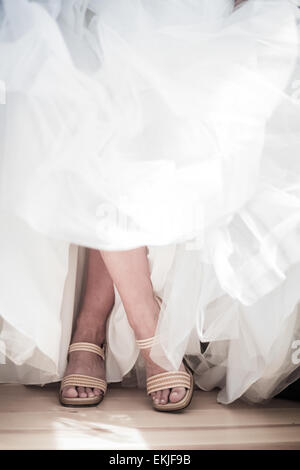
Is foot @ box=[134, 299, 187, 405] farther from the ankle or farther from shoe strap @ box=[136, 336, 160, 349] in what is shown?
the ankle

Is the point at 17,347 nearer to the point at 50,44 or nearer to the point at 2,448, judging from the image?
the point at 2,448

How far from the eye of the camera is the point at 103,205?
0.91 meters

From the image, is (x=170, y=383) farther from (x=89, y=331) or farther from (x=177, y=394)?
(x=89, y=331)

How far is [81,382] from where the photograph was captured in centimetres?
109

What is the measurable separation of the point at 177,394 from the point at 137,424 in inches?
4.1

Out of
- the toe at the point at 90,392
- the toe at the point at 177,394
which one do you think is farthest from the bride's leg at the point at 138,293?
the toe at the point at 90,392

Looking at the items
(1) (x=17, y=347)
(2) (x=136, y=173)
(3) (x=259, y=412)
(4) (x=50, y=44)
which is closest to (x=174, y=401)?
(3) (x=259, y=412)

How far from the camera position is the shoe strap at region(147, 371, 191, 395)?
1.07 meters

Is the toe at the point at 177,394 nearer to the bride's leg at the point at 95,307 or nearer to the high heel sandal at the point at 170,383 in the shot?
the high heel sandal at the point at 170,383

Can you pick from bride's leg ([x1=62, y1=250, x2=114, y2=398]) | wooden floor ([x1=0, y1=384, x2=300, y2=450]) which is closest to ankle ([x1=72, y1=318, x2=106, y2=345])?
bride's leg ([x1=62, y1=250, x2=114, y2=398])

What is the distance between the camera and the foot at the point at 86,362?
3.55 ft

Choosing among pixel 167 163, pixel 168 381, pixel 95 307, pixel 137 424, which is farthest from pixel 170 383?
pixel 167 163

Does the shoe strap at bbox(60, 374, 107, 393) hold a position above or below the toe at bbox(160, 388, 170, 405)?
below

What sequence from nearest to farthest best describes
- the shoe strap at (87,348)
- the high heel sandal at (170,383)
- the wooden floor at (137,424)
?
the wooden floor at (137,424) → the high heel sandal at (170,383) → the shoe strap at (87,348)
